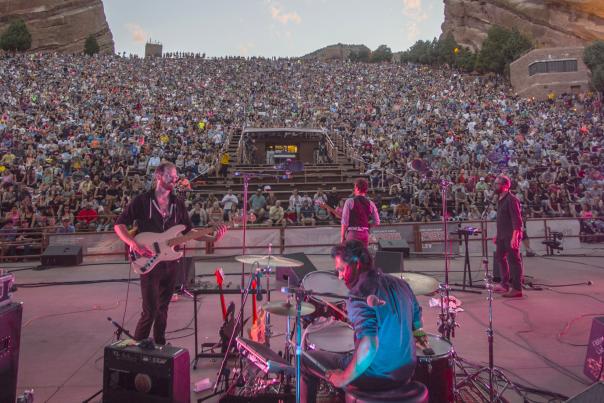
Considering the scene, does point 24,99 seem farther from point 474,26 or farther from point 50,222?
point 474,26

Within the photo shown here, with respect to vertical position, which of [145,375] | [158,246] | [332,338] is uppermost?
[158,246]

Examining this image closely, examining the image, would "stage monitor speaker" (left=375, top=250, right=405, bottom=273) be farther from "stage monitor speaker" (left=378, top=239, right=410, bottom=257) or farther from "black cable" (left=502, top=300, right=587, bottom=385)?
"stage monitor speaker" (left=378, top=239, right=410, bottom=257)

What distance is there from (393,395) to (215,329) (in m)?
3.37

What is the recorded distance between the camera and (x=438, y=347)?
292 cm

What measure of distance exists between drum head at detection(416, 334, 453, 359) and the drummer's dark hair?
2.70 feet

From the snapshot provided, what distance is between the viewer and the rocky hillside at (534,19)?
154ft

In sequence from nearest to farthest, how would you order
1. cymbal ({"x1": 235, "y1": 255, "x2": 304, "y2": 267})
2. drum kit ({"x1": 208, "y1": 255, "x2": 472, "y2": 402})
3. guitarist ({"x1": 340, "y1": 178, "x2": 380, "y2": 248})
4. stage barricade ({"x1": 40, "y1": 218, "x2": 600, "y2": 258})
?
drum kit ({"x1": 208, "y1": 255, "x2": 472, "y2": 402}) → cymbal ({"x1": 235, "y1": 255, "x2": 304, "y2": 267}) → guitarist ({"x1": 340, "y1": 178, "x2": 380, "y2": 248}) → stage barricade ({"x1": 40, "y1": 218, "x2": 600, "y2": 258})

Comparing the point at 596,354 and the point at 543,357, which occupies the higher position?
the point at 596,354

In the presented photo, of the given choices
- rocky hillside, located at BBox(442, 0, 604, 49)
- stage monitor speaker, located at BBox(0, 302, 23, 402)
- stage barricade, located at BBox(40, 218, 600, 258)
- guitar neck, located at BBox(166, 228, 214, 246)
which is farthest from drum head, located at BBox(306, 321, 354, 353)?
rocky hillside, located at BBox(442, 0, 604, 49)

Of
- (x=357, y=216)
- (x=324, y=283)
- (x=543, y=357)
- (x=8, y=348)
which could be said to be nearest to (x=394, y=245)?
(x=357, y=216)

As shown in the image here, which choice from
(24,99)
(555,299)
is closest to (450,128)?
(555,299)

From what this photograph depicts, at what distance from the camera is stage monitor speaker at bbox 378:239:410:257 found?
373 inches

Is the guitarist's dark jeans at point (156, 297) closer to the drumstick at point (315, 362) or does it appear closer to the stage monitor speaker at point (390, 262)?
the drumstick at point (315, 362)

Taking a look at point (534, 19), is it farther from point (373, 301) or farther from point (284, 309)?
point (373, 301)
